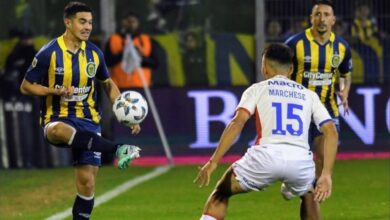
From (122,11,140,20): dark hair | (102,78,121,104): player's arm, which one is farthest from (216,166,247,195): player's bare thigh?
(122,11,140,20): dark hair

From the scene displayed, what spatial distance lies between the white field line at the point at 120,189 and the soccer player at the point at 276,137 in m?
3.84

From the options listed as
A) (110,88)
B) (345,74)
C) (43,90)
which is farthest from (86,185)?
(345,74)

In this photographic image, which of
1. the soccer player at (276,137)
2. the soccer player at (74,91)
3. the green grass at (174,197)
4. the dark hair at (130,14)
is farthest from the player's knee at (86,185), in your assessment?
the dark hair at (130,14)

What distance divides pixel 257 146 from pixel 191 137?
9578 millimetres

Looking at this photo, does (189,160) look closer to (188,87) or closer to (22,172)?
(188,87)

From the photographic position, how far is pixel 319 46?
38.5ft

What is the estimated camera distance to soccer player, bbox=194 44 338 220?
27.7ft

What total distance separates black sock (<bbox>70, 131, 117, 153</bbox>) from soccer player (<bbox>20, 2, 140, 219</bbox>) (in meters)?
0.04

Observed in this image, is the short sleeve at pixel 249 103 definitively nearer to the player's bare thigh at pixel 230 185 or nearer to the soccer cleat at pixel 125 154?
the player's bare thigh at pixel 230 185

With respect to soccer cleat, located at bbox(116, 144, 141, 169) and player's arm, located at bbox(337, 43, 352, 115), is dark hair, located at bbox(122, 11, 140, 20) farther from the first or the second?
soccer cleat, located at bbox(116, 144, 141, 169)

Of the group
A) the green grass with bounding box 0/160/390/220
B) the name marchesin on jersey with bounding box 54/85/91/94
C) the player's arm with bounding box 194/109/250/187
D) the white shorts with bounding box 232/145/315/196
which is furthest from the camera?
the green grass with bounding box 0/160/390/220

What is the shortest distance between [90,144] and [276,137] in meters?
2.07

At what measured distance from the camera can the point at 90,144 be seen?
9.95 m

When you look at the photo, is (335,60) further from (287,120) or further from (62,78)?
(287,120)
